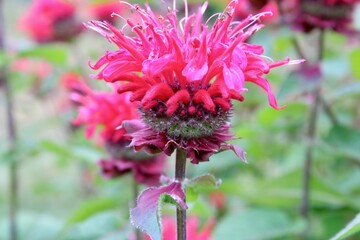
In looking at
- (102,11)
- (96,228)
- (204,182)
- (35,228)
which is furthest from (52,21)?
(204,182)

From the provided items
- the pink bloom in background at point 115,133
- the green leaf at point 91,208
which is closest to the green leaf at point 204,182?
the pink bloom in background at point 115,133

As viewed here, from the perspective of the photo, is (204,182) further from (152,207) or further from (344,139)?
(344,139)

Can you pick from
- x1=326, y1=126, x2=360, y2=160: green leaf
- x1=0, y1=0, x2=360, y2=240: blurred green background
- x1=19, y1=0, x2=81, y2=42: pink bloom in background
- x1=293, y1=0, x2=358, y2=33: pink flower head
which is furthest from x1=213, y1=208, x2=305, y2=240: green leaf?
x1=19, y1=0, x2=81, y2=42: pink bloom in background

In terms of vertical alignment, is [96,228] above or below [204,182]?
above

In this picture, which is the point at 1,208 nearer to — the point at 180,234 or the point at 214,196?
the point at 214,196

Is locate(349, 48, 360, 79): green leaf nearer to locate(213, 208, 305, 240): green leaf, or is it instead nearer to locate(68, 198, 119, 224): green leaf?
locate(213, 208, 305, 240): green leaf

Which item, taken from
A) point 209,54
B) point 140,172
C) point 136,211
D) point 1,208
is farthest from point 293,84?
point 1,208
